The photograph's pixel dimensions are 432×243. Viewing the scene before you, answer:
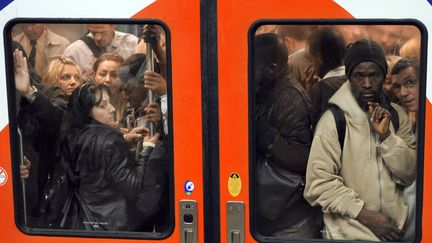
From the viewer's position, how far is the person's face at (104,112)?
3014 millimetres

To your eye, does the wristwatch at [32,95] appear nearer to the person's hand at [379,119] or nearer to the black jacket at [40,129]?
the black jacket at [40,129]

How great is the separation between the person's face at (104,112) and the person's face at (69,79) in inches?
5.0

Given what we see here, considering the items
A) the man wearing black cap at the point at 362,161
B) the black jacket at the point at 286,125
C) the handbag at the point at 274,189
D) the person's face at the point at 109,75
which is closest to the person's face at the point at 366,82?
the man wearing black cap at the point at 362,161

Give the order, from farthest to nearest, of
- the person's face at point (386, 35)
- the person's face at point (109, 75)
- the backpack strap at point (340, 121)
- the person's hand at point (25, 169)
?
the person's hand at point (25, 169)
the person's face at point (109, 75)
the backpack strap at point (340, 121)
the person's face at point (386, 35)

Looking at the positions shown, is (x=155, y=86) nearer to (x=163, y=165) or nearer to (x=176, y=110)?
(x=176, y=110)

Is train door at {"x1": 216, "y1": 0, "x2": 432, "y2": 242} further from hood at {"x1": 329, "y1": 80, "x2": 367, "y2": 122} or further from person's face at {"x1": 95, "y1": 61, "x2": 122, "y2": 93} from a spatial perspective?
person's face at {"x1": 95, "y1": 61, "x2": 122, "y2": 93}

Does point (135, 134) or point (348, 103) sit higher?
point (348, 103)

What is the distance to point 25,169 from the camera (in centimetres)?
312

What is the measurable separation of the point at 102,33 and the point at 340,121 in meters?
1.11

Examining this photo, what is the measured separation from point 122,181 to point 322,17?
3.79 feet

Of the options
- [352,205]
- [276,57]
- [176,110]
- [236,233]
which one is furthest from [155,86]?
[352,205]

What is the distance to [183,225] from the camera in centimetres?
304

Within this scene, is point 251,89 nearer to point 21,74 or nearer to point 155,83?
point 155,83

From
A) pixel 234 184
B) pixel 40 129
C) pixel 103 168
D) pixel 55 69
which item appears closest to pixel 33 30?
pixel 55 69
